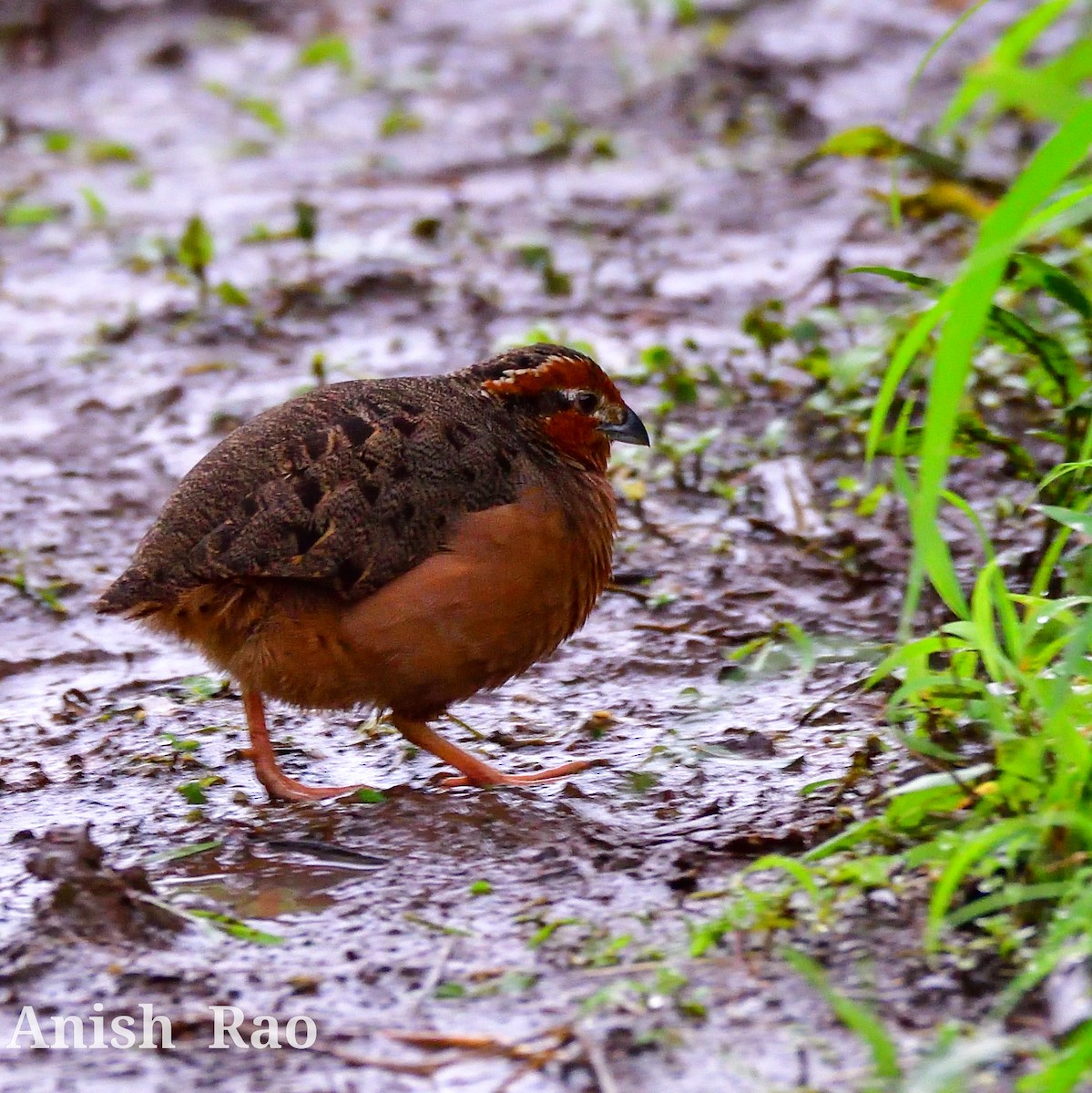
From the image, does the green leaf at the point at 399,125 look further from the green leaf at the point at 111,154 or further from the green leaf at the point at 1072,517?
the green leaf at the point at 1072,517

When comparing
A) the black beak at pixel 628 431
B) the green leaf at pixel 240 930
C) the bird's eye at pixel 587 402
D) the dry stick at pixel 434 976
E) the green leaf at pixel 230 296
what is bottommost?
the green leaf at pixel 240 930

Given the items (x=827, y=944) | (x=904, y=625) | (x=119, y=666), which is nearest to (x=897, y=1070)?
(x=827, y=944)

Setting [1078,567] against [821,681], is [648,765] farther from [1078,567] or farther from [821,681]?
[1078,567]

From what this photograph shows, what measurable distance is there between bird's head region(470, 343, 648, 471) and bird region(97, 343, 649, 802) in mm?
187

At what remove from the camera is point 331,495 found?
422 centimetres

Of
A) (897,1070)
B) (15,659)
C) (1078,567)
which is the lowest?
(15,659)

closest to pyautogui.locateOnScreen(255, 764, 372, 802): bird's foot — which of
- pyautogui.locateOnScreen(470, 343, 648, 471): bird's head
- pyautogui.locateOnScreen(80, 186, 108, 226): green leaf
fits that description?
pyautogui.locateOnScreen(470, 343, 648, 471): bird's head

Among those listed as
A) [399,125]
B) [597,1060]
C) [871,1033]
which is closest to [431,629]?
[597,1060]

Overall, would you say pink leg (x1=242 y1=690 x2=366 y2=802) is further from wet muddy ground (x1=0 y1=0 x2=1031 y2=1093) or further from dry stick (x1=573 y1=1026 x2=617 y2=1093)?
dry stick (x1=573 y1=1026 x2=617 y2=1093)

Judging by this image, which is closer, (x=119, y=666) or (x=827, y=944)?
(x=827, y=944)

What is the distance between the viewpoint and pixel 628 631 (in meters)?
5.30

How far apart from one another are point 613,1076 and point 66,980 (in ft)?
3.70

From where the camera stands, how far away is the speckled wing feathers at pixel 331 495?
4.16 m

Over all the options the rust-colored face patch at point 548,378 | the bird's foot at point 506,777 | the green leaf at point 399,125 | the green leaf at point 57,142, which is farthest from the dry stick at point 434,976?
the green leaf at point 57,142
